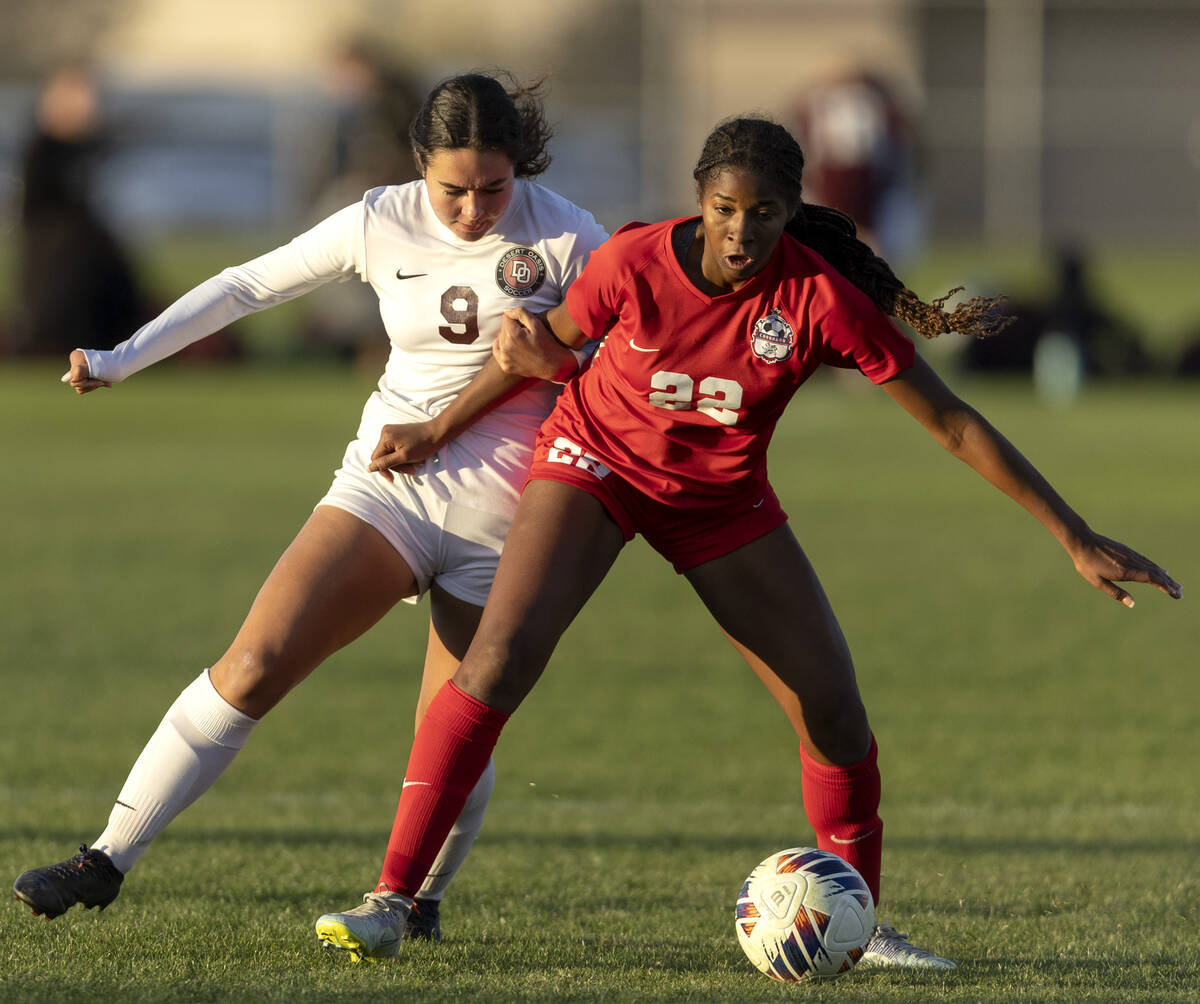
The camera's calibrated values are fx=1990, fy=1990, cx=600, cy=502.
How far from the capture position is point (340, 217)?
4973 millimetres

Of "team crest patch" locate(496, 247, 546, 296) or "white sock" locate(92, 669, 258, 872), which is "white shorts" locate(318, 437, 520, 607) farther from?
"white sock" locate(92, 669, 258, 872)

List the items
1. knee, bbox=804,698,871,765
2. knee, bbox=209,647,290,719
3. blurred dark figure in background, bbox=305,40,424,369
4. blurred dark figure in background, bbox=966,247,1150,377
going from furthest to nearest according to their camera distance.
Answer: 1. blurred dark figure in background, bbox=966,247,1150,377
2. blurred dark figure in background, bbox=305,40,424,369
3. knee, bbox=804,698,871,765
4. knee, bbox=209,647,290,719

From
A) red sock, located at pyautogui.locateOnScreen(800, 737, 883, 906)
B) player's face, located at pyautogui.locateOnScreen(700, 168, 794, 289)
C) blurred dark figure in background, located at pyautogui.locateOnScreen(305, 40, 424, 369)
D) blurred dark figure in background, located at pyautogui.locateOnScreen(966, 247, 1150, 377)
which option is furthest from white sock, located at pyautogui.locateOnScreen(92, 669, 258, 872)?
blurred dark figure in background, located at pyautogui.locateOnScreen(966, 247, 1150, 377)

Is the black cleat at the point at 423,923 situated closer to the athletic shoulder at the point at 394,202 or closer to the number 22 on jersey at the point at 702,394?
the number 22 on jersey at the point at 702,394

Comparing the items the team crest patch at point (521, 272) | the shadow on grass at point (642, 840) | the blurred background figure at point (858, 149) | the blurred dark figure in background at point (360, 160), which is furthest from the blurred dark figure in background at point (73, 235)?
the team crest patch at point (521, 272)

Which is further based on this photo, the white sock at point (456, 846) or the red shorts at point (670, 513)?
the white sock at point (456, 846)

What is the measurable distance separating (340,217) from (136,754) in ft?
12.0

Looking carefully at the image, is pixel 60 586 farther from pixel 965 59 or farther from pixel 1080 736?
→ pixel 965 59

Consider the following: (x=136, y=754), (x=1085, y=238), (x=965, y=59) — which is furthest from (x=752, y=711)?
(x=965, y=59)

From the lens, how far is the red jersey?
4.53 metres

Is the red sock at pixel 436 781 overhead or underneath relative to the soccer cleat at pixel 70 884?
overhead

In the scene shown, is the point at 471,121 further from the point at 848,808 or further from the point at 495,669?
the point at 848,808

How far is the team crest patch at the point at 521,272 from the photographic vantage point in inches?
194

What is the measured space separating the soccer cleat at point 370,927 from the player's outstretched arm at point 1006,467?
1.63 m
